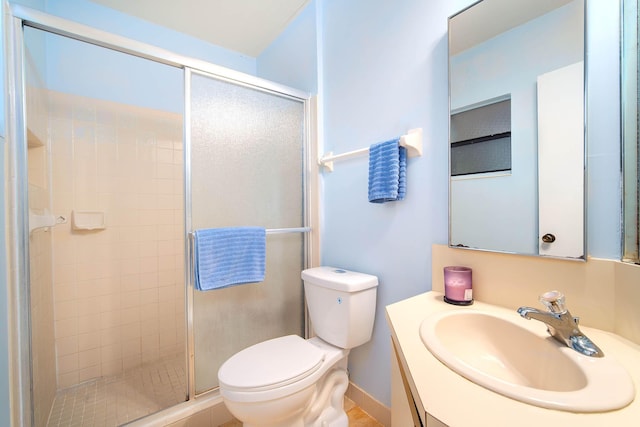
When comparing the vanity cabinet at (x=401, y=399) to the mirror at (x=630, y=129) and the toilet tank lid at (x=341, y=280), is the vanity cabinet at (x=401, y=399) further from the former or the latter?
the mirror at (x=630, y=129)

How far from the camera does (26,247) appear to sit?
1.05 meters

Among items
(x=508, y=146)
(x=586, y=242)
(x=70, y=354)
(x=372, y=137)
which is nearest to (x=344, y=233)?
(x=372, y=137)

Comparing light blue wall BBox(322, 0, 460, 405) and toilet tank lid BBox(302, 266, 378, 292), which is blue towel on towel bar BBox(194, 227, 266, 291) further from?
light blue wall BBox(322, 0, 460, 405)

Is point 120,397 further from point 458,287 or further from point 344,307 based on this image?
point 458,287

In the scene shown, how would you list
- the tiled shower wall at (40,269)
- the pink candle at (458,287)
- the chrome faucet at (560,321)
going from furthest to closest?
the tiled shower wall at (40,269), the pink candle at (458,287), the chrome faucet at (560,321)

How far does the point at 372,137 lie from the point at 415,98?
0.95 ft

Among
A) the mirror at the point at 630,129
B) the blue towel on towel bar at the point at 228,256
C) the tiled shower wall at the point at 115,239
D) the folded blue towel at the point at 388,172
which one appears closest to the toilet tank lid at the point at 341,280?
the blue towel on towel bar at the point at 228,256

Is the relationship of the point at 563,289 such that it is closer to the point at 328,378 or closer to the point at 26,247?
the point at 328,378

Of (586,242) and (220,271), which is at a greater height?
(586,242)

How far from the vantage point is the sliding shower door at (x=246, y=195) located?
1.41m

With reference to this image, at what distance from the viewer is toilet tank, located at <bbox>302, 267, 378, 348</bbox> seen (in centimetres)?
130

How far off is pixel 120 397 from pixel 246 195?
4.82 ft

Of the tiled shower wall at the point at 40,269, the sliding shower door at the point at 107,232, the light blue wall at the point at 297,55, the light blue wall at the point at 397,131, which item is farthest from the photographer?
the light blue wall at the point at 297,55

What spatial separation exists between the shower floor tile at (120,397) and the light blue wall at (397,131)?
3.88 feet
